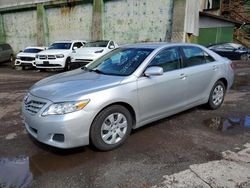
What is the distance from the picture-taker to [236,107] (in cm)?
618

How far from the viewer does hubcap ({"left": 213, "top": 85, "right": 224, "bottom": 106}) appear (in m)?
5.74

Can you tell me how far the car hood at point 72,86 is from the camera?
3.56 meters

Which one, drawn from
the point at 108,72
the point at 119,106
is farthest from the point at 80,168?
the point at 108,72

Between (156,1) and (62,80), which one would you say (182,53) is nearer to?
(62,80)

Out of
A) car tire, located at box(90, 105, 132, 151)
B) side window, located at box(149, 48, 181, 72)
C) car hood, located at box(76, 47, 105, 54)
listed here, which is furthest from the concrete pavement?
car hood, located at box(76, 47, 105, 54)

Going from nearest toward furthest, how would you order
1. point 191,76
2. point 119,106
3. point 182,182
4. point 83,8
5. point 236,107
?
1. point 182,182
2. point 119,106
3. point 191,76
4. point 236,107
5. point 83,8

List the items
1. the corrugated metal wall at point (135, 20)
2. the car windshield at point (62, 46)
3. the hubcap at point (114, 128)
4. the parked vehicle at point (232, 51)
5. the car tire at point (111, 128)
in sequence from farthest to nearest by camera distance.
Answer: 1. the parked vehicle at point (232, 51)
2. the corrugated metal wall at point (135, 20)
3. the car windshield at point (62, 46)
4. the hubcap at point (114, 128)
5. the car tire at point (111, 128)

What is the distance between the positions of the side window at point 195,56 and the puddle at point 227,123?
1.18 m

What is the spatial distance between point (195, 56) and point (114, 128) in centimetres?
240

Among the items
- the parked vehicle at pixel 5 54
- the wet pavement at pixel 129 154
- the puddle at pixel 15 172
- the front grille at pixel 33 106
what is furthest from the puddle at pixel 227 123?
the parked vehicle at pixel 5 54

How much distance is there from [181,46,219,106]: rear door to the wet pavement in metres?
0.52

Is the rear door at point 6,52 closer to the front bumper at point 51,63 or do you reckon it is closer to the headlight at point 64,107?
the front bumper at point 51,63

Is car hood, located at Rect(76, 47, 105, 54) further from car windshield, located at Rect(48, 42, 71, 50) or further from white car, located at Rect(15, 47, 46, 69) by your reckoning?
white car, located at Rect(15, 47, 46, 69)

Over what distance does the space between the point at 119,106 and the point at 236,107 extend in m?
3.55
